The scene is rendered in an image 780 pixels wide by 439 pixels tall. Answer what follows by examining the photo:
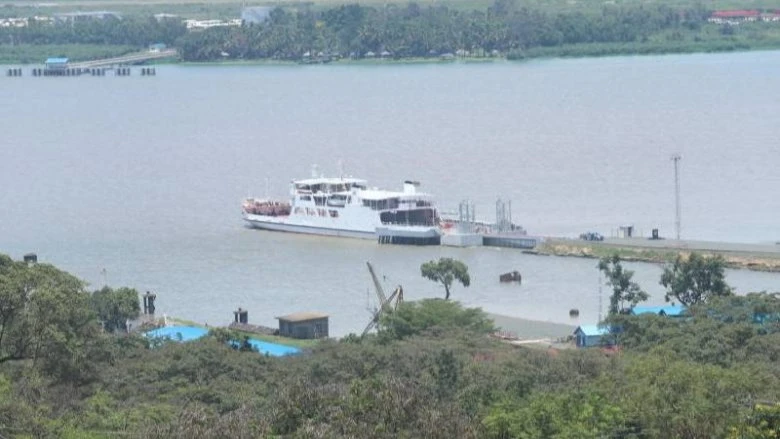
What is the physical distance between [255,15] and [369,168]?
52.1m

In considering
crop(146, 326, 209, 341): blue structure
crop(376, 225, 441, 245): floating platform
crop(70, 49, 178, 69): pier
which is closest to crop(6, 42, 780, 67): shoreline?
crop(70, 49, 178, 69): pier

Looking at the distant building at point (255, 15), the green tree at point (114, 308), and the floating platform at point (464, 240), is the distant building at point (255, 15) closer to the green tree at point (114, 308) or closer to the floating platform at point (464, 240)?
the floating platform at point (464, 240)

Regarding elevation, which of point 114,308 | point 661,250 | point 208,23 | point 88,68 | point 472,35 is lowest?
point 114,308

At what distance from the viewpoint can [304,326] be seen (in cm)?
2070

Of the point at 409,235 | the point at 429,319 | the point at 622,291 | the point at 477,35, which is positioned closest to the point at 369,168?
the point at 409,235

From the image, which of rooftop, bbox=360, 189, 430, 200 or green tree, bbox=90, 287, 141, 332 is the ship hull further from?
green tree, bbox=90, 287, 141, 332

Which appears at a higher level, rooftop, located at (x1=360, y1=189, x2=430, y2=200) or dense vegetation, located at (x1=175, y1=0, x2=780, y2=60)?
dense vegetation, located at (x1=175, y1=0, x2=780, y2=60)

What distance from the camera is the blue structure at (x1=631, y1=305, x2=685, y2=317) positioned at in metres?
19.6

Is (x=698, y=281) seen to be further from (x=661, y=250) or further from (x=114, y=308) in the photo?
(x=114, y=308)

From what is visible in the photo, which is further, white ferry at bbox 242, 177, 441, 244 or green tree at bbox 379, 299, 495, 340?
white ferry at bbox 242, 177, 441, 244

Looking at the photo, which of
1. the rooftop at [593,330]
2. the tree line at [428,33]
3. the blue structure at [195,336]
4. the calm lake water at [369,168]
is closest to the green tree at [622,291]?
the calm lake water at [369,168]

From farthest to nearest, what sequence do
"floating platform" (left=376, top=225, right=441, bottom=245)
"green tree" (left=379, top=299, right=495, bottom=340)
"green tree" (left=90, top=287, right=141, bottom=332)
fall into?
"floating platform" (left=376, top=225, right=441, bottom=245) < "green tree" (left=90, top=287, right=141, bottom=332) < "green tree" (left=379, top=299, right=495, bottom=340)

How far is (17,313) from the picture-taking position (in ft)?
47.3

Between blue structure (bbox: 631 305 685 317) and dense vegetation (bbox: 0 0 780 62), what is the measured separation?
53284 mm
